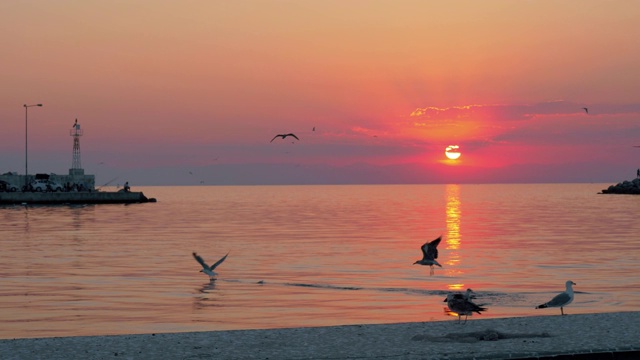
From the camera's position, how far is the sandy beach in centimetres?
1390

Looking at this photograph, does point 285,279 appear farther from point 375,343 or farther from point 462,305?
point 375,343

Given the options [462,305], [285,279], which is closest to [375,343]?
[462,305]

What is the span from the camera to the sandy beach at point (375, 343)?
1390cm

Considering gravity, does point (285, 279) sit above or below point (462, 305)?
below

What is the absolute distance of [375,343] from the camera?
14.9m

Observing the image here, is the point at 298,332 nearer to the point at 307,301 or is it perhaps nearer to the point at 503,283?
the point at 307,301

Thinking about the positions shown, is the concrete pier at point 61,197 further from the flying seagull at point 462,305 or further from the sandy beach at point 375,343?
the sandy beach at point 375,343

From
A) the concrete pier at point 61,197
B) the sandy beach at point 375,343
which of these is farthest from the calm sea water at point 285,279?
the concrete pier at point 61,197

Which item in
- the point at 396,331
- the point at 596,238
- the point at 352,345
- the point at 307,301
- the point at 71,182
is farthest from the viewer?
the point at 71,182

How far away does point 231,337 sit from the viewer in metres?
15.6

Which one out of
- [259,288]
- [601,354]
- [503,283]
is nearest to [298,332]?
[601,354]

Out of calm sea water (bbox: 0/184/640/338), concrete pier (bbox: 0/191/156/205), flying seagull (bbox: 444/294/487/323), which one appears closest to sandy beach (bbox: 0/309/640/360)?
flying seagull (bbox: 444/294/487/323)

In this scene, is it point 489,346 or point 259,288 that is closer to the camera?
point 489,346

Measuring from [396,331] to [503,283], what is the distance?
66.8 ft
